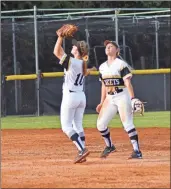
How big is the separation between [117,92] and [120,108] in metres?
0.25

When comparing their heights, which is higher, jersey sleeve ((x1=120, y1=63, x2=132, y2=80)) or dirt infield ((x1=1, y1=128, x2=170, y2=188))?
jersey sleeve ((x1=120, y1=63, x2=132, y2=80))

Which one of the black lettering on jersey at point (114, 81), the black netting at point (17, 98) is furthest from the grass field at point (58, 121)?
the black lettering on jersey at point (114, 81)

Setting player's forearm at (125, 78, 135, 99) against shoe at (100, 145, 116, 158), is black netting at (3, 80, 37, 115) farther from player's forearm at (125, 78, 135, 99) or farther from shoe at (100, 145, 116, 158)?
player's forearm at (125, 78, 135, 99)

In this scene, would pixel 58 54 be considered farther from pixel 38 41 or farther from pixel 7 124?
pixel 38 41

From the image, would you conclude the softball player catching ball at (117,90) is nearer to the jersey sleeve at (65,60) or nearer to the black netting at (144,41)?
the jersey sleeve at (65,60)

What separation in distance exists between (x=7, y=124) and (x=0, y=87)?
2.88m

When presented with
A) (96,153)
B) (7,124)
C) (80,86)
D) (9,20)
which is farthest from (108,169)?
(9,20)

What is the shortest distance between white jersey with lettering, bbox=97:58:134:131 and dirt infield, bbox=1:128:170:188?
64cm

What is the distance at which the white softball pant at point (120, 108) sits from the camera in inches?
420

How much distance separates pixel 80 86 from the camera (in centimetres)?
1056

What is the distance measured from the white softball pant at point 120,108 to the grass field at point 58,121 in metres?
7.84

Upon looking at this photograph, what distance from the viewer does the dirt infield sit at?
8.00 m

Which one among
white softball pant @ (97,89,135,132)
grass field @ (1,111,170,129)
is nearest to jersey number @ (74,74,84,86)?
white softball pant @ (97,89,135,132)

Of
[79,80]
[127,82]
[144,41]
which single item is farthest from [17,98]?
[127,82]
